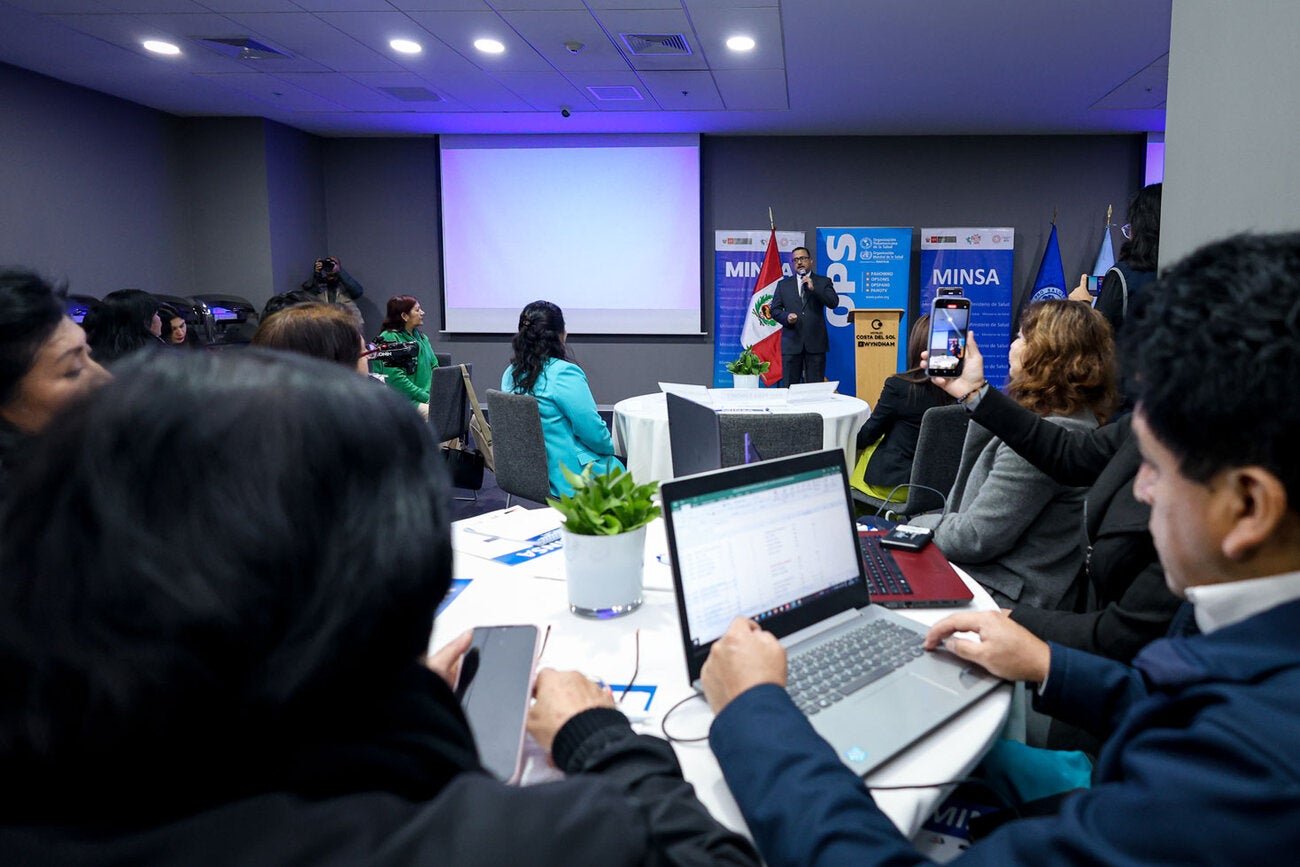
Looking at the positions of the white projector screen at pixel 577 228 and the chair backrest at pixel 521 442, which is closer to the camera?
the chair backrest at pixel 521 442

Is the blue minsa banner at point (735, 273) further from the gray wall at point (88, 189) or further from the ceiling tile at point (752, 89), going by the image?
the gray wall at point (88, 189)

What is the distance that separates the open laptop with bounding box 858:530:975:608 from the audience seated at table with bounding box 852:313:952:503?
156 cm

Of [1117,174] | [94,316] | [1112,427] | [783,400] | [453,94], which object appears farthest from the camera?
[1117,174]

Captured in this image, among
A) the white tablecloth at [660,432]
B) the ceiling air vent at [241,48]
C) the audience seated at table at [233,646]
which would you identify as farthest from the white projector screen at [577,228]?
the audience seated at table at [233,646]

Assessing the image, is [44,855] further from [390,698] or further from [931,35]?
[931,35]

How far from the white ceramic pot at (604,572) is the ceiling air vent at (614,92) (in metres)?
5.24

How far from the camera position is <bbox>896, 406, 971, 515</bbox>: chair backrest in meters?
2.92

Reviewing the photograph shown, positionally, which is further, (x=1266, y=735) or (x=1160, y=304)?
(x=1160, y=304)

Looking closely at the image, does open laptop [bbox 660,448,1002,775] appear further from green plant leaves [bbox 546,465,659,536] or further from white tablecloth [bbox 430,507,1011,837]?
green plant leaves [bbox 546,465,659,536]

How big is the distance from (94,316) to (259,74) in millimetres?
2935

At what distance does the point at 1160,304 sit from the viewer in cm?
71

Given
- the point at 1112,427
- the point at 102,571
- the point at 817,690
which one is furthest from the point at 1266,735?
the point at 1112,427

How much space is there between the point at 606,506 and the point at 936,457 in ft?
6.35

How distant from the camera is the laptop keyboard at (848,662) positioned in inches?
42.3
